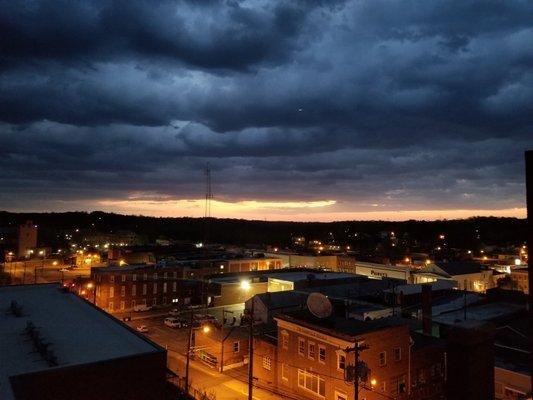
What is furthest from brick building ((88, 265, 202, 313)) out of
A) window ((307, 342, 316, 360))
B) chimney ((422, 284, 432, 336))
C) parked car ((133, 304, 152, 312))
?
chimney ((422, 284, 432, 336))

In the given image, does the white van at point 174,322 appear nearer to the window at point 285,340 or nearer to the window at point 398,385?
the window at point 285,340

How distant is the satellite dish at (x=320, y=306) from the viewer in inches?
1104

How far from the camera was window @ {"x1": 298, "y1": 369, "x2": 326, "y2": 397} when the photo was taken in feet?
89.1

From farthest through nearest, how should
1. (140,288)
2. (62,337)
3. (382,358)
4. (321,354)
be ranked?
1. (140,288)
2. (321,354)
3. (382,358)
4. (62,337)

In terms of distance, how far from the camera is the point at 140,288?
55531 mm

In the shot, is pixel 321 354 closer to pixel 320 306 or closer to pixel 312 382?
pixel 312 382

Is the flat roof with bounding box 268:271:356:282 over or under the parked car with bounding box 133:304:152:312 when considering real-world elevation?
over

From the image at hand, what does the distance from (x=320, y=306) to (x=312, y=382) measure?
17.2 feet

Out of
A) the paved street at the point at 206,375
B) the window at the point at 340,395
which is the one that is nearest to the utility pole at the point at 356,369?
the window at the point at 340,395

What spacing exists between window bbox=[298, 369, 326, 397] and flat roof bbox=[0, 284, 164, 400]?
42.1 ft

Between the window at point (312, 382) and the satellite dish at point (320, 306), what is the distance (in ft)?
13.7

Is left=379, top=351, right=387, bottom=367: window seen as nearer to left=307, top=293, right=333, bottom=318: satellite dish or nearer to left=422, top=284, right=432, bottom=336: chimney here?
left=307, top=293, right=333, bottom=318: satellite dish

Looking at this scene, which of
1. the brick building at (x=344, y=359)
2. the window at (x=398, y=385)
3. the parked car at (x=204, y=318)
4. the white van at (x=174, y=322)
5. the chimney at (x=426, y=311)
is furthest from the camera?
the white van at (x=174, y=322)

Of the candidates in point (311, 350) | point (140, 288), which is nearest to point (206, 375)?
point (311, 350)
